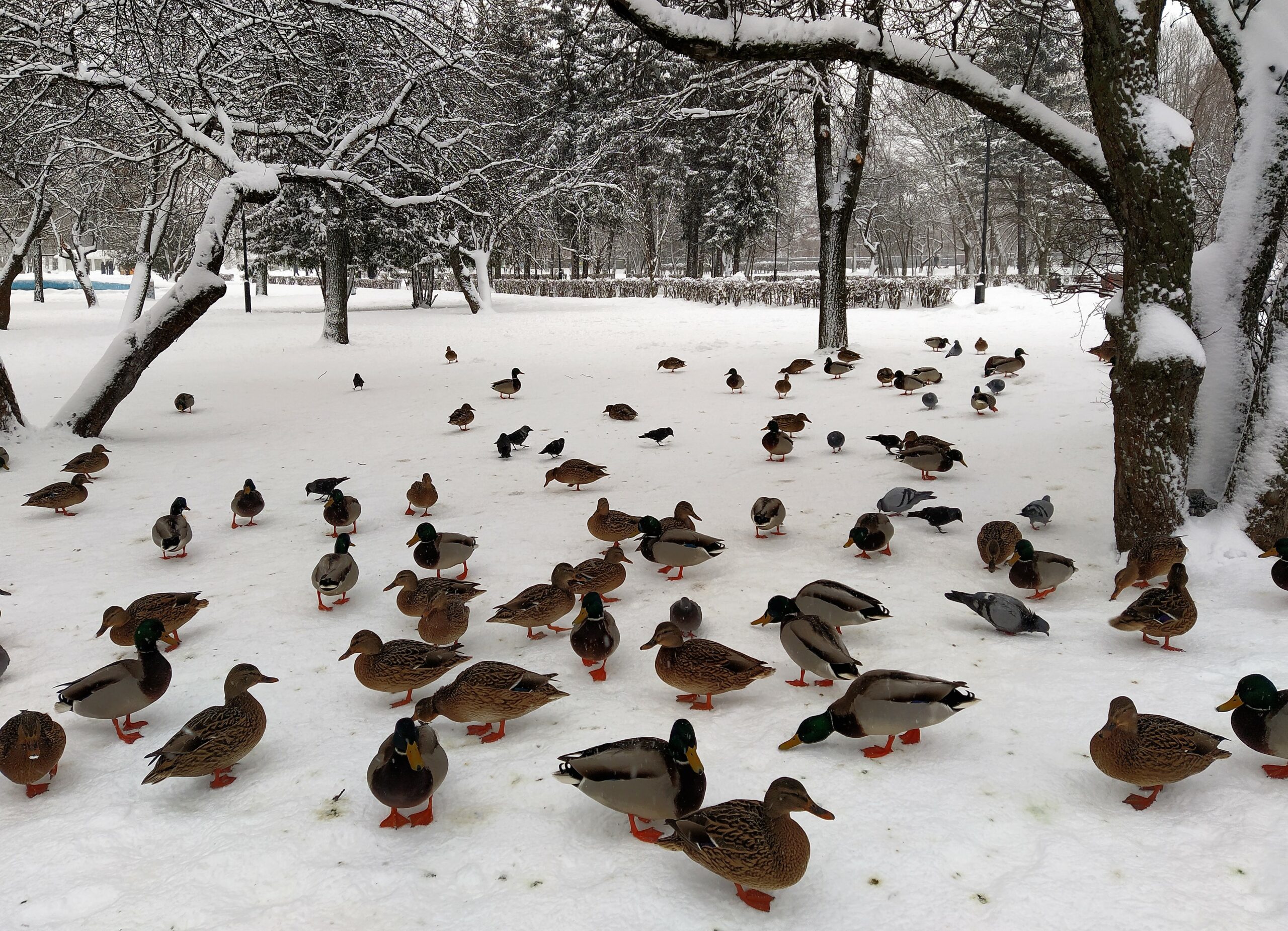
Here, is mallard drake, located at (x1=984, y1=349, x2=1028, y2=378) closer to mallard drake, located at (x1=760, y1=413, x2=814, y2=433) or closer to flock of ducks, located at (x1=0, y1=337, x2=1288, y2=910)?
mallard drake, located at (x1=760, y1=413, x2=814, y2=433)

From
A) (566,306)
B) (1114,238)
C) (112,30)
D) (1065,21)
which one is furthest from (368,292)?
(1114,238)

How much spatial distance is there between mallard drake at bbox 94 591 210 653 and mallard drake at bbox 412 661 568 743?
6.37 ft

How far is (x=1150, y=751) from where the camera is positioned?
3053 mm

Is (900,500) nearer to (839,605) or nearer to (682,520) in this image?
(682,520)

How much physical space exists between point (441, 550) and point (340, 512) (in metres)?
1.53

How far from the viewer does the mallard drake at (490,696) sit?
12.0ft

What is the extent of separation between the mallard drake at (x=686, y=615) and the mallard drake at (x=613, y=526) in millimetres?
1412

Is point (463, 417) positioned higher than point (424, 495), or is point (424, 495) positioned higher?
point (463, 417)

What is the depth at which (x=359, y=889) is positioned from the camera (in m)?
2.80

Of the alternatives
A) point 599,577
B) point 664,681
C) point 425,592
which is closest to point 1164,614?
point 664,681

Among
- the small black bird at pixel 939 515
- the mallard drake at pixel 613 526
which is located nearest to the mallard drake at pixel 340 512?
the mallard drake at pixel 613 526

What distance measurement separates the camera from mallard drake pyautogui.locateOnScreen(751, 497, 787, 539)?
6.35 m

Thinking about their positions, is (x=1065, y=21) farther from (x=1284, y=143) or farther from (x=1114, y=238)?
(x=1284, y=143)

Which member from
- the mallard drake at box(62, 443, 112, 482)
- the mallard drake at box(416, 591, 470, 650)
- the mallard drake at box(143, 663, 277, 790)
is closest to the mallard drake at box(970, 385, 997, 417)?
the mallard drake at box(416, 591, 470, 650)
